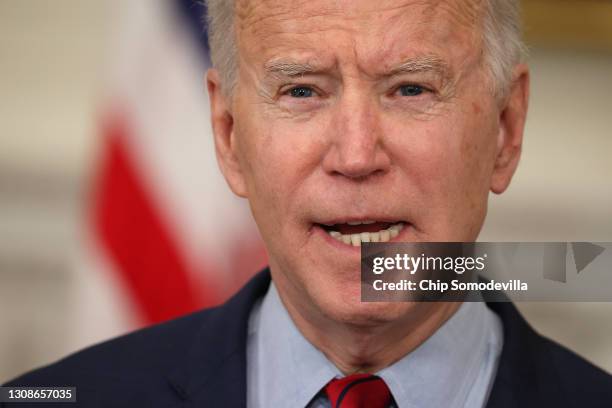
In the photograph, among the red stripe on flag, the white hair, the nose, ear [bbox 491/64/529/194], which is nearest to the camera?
the nose

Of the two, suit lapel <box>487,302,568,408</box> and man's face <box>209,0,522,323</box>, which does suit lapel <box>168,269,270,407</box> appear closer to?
man's face <box>209,0,522,323</box>

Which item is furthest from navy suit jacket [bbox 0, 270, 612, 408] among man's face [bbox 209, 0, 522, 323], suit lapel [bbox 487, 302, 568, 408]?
man's face [bbox 209, 0, 522, 323]

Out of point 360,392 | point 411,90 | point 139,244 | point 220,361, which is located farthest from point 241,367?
point 139,244

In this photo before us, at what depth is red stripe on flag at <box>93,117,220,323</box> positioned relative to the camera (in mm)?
3980

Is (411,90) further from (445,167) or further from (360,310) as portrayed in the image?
(360,310)

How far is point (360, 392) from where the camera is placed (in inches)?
92.0

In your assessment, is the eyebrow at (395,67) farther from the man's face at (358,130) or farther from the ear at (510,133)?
the ear at (510,133)

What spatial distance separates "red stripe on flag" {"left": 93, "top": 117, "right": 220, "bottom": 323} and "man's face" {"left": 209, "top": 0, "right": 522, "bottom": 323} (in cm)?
163

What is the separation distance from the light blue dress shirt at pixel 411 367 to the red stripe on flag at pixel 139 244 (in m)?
1.42

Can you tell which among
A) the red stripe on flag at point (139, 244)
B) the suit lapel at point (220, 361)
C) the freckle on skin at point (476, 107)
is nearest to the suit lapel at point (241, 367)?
the suit lapel at point (220, 361)

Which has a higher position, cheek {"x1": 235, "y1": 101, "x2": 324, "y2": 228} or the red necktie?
cheek {"x1": 235, "y1": 101, "x2": 324, "y2": 228}

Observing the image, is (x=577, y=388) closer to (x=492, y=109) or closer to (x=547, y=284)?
(x=547, y=284)

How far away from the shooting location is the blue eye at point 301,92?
7.54ft

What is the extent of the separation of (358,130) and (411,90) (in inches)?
6.9
